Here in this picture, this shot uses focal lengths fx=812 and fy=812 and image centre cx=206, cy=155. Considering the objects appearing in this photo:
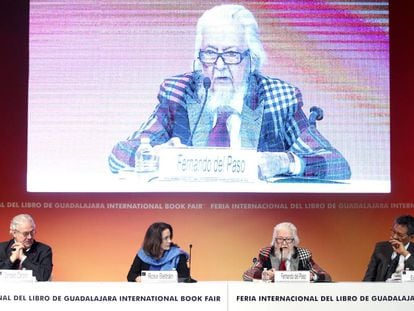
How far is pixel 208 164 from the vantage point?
19.4 ft

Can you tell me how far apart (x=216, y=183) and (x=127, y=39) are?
1240 millimetres

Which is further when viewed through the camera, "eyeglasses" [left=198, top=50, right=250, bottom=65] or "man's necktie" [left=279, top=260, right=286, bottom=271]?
"eyeglasses" [left=198, top=50, right=250, bottom=65]

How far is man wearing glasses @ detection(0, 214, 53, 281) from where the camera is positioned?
491 centimetres

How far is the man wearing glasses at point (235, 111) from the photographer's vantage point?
19.4 ft

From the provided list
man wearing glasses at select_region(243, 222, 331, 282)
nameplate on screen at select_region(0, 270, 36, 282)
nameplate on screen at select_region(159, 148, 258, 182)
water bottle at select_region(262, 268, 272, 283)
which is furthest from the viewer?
nameplate on screen at select_region(159, 148, 258, 182)

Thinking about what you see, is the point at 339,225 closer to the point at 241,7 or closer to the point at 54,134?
the point at 241,7

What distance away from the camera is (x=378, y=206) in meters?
6.03

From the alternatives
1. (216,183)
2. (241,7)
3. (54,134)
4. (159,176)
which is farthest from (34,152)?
(241,7)

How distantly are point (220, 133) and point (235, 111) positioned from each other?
0.65 feet

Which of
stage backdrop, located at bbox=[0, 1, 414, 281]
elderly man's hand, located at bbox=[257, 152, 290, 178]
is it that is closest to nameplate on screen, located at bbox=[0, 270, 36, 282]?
stage backdrop, located at bbox=[0, 1, 414, 281]

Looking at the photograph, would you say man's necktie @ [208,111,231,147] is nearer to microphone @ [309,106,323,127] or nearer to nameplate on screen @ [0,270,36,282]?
microphone @ [309,106,323,127]

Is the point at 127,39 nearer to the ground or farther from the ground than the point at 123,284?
farther from the ground

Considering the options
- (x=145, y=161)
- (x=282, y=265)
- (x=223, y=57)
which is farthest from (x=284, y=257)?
(x=223, y=57)

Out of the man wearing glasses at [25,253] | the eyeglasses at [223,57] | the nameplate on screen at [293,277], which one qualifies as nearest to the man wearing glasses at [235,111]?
the eyeglasses at [223,57]
